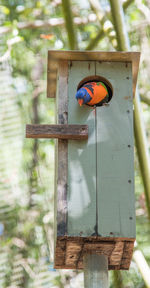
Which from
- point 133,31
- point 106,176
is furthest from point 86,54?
point 133,31

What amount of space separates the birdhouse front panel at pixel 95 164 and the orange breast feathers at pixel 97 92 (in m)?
0.02

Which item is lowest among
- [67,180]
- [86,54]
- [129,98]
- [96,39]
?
[67,180]

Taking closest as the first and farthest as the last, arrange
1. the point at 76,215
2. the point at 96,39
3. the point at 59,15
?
the point at 76,215, the point at 96,39, the point at 59,15

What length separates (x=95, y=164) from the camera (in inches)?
108

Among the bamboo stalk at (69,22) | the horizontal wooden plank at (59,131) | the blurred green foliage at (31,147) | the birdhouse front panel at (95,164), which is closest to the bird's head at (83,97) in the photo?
the birdhouse front panel at (95,164)

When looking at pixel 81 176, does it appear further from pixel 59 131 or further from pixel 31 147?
pixel 31 147

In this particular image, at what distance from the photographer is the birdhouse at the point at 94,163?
8.61 feet

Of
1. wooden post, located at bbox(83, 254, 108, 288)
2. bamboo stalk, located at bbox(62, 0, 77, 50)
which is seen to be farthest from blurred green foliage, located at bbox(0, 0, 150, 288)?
wooden post, located at bbox(83, 254, 108, 288)

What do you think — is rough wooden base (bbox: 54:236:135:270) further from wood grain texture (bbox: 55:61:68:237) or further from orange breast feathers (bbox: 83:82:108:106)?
orange breast feathers (bbox: 83:82:108:106)

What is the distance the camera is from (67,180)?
2.73 metres

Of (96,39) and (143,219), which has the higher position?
(96,39)

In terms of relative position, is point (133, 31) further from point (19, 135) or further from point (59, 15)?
point (19, 135)

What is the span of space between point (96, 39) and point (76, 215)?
202 cm

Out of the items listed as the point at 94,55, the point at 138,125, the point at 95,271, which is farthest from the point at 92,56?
the point at 95,271
